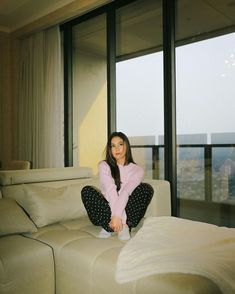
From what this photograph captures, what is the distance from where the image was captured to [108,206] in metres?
2.06

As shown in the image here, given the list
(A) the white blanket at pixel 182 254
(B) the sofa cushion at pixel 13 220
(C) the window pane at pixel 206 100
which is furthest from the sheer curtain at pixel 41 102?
(A) the white blanket at pixel 182 254

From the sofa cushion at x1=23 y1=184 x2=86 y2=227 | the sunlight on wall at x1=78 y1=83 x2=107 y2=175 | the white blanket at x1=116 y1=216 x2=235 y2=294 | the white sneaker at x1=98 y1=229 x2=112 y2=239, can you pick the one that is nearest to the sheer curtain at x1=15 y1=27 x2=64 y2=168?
the sunlight on wall at x1=78 y1=83 x2=107 y2=175

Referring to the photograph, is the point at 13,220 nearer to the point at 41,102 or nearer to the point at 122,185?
the point at 122,185

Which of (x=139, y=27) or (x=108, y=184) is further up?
(x=139, y=27)

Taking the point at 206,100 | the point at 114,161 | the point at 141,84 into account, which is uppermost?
the point at 141,84

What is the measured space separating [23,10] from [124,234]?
351 centimetres

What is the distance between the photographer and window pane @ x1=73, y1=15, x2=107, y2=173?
14.1 ft

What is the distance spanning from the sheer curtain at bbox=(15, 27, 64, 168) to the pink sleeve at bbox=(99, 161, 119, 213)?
2.08 meters

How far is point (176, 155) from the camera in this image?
10.5 ft

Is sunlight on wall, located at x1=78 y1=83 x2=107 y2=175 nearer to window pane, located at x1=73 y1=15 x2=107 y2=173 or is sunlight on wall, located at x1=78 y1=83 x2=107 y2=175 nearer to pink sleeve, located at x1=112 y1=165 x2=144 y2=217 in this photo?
window pane, located at x1=73 y1=15 x2=107 y2=173

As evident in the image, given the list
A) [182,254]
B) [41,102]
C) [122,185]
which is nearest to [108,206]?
[122,185]

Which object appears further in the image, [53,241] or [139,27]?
[139,27]

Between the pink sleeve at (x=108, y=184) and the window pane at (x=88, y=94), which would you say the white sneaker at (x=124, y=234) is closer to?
the pink sleeve at (x=108, y=184)

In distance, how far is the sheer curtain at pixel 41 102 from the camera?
4.21 meters
